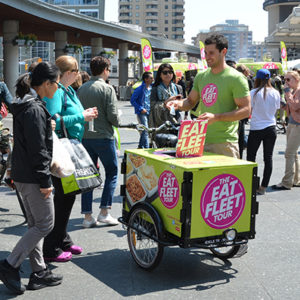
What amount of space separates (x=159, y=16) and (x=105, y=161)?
627ft

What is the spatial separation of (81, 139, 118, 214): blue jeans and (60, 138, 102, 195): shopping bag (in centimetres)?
108

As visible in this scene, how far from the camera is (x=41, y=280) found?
4.30 m

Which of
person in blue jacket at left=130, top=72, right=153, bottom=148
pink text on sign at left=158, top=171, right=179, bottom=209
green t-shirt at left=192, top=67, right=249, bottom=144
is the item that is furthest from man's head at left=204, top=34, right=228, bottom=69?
person in blue jacket at left=130, top=72, right=153, bottom=148

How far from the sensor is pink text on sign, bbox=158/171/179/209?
171 inches

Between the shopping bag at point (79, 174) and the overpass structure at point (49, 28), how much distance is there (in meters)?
15.1

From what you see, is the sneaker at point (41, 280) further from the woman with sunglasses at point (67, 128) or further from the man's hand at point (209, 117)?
the man's hand at point (209, 117)

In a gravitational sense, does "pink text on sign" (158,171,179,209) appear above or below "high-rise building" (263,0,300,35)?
below

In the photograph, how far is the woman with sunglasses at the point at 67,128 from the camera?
495 centimetres

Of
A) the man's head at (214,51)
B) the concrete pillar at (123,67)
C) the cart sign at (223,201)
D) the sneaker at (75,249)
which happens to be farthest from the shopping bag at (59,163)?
the concrete pillar at (123,67)

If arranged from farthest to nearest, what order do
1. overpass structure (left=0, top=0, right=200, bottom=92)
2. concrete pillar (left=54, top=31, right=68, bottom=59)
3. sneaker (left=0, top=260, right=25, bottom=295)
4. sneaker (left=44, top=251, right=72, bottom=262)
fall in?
concrete pillar (left=54, top=31, right=68, bottom=59) < overpass structure (left=0, top=0, right=200, bottom=92) < sneaker (left=44, top=251, right=72, bottom=262) < sneaker (left=0, top=260, right=25, bottom=295)

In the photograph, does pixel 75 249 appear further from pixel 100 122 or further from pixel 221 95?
pixel 221 95

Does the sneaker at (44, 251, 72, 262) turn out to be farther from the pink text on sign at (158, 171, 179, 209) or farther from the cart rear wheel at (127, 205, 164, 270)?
the pink text on sign at (158, 171, 179, 209)

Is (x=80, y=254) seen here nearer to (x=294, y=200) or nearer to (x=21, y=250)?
(x=21, y=250)

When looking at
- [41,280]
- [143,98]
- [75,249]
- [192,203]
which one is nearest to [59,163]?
[41,280]
